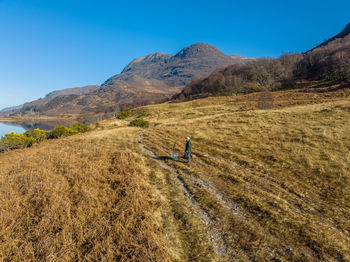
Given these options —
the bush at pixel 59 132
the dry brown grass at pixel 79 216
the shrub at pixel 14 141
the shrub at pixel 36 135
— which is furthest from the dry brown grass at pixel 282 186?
the bush at pixel 59 132

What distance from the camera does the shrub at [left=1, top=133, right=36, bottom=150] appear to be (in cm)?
2183

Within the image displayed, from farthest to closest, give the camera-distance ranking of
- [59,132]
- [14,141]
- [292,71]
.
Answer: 1. [292,71]
2. [59,132]
3. [14,141]

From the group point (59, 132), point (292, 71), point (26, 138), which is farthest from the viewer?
point (292, 71)

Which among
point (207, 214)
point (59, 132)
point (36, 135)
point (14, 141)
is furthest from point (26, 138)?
point (207, 214)

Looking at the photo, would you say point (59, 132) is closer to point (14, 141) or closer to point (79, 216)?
point (14, 141)

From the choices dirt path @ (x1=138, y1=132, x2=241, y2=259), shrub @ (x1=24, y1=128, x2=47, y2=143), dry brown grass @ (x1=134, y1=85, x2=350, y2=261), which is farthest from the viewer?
shrub @ (x1=24, y1=128, x2=47, y2=143)

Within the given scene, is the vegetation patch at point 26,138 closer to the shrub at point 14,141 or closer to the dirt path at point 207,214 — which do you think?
the shrub at point 14,141

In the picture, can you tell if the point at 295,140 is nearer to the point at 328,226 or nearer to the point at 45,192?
the point at 328,226

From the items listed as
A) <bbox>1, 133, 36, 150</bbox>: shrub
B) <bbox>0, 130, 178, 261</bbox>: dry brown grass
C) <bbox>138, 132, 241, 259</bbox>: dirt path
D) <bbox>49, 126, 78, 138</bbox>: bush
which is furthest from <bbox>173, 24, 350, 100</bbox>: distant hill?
<bbox>1, 133, 36, 150</bbox>: shrub

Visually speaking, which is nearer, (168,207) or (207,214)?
(207,214)

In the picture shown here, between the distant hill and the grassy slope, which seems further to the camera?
the distant hill

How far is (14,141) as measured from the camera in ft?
74.9

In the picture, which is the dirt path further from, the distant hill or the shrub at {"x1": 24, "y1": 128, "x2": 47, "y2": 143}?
the distant hill

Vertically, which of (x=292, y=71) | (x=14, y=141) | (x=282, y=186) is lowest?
(x=282, y=186)
